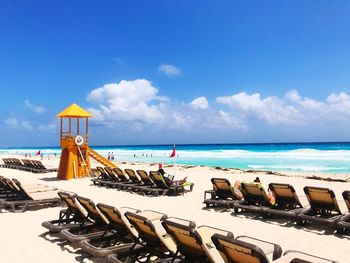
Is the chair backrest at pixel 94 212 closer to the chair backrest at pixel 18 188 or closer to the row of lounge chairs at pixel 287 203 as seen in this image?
the row of lounge chairs at pixel 287 203

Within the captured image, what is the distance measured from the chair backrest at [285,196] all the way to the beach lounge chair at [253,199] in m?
0.24

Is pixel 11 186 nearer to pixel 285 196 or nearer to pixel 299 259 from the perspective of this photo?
pixel 285 196

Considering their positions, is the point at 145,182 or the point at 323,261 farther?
the point at 145,182

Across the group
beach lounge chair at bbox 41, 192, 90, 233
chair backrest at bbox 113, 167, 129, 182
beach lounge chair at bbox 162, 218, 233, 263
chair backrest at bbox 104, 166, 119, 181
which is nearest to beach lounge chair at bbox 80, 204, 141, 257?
beach lounge chair at bbox 41, 192, 90, 233

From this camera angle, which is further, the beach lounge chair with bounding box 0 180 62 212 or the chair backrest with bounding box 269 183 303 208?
the beach lounge chair with bounding box 0 180 62 212

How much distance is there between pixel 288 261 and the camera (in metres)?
3.51

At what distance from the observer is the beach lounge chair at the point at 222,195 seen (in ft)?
30.7

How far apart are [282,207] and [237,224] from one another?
1398 millimetres

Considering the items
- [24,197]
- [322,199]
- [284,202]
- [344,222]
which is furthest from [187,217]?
[24,197]

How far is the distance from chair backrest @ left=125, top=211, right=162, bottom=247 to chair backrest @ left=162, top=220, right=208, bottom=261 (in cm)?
38

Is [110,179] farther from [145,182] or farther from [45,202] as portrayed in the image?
[45,202]

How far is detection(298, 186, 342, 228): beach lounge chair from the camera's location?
7032mm

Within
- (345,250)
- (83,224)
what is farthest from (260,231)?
(83,224)

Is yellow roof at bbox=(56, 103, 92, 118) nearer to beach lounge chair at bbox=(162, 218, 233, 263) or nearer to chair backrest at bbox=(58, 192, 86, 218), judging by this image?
chair backrest at bbox=(58, 192, 86, 218)
